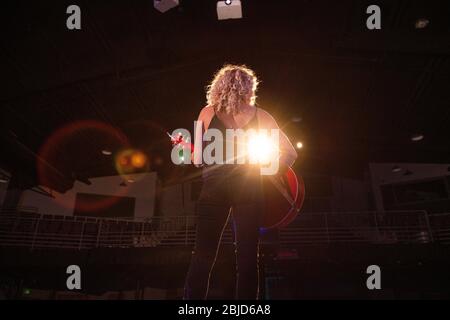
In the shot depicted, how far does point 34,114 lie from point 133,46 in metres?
3.85

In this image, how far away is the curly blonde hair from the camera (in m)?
1.51

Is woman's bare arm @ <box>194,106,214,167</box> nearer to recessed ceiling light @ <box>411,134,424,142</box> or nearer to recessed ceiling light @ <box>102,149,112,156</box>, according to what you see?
recessed ceiling light @ <box>102,149,112,156</box>

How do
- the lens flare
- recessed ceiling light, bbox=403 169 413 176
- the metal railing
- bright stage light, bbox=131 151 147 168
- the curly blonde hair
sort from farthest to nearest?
recessed ceiling light, bbox=403 169 413 176, bright stage light, bbox=131 151 147 168, the lens flare, the metal railing, the curly blonde hair

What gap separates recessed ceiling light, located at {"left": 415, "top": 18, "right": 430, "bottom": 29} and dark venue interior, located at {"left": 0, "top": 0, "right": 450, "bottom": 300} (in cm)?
6

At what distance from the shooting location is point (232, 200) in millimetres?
1329

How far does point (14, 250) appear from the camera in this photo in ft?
23.4

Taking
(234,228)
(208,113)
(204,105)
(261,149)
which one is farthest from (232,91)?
(204,105)

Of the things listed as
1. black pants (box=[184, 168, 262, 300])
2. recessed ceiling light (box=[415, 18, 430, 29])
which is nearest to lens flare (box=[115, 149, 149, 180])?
recessed ceiling light (box=[415, 18, 430, 29])

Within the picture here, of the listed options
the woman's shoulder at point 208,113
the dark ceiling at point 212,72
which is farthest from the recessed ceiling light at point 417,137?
the woman's shoulder at point 208,113

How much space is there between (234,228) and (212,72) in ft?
20.7

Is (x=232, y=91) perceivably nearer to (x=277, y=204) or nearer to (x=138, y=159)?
(x=277, y=204)

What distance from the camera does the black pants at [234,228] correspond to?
3.97 ft

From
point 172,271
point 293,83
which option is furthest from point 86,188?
point 293,83

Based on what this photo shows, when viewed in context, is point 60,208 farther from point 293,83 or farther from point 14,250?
point 293,83
